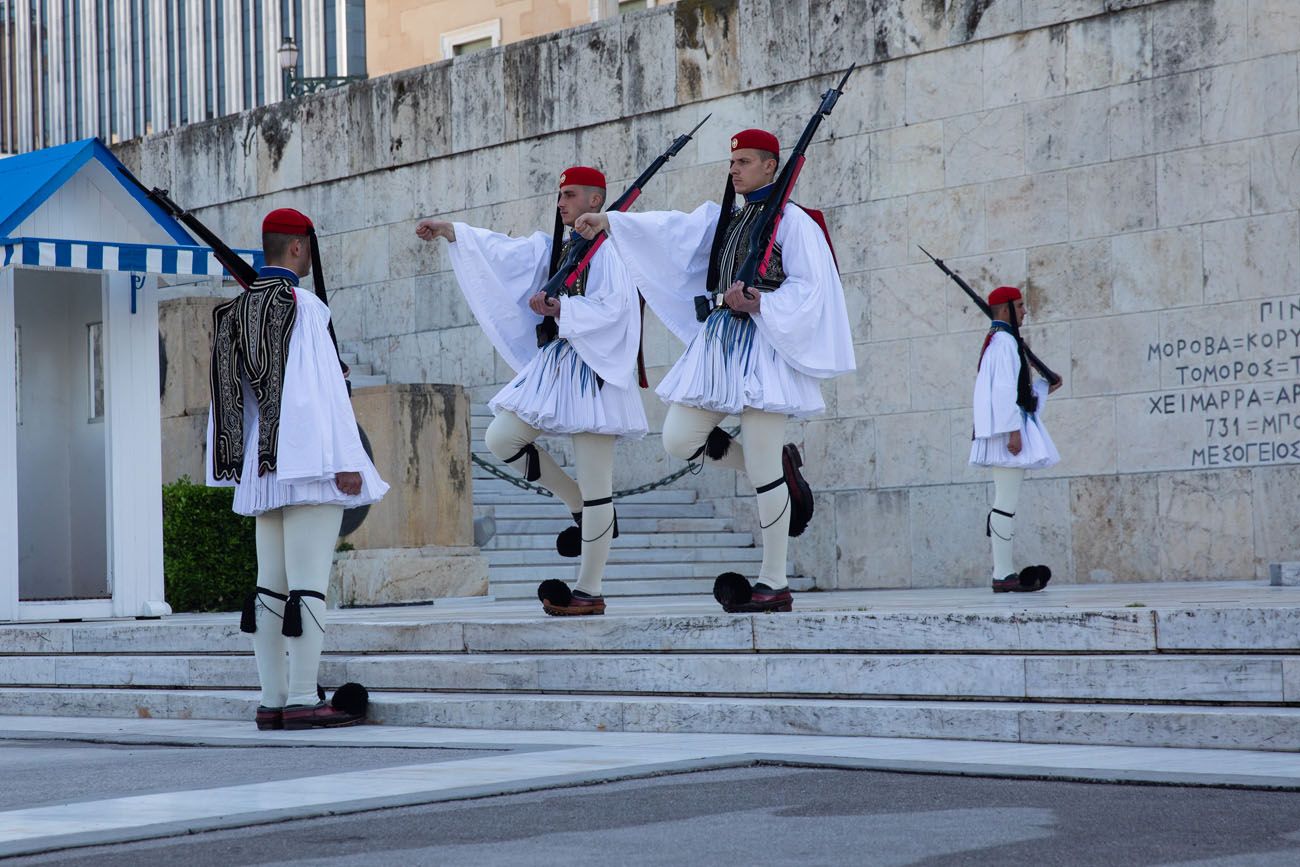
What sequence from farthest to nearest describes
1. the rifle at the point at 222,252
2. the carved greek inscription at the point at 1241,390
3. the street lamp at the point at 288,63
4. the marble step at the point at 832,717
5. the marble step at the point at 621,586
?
the street lamp at the point at 288,63 < the marble step at the point at 621,586 < the carved greek inscription at the point at 1241,390 < the rifle at the point at 222,252 < the marble step at the point at 832,717

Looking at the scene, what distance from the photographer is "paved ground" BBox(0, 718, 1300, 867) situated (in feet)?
15.5

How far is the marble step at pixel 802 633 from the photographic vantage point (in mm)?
7004

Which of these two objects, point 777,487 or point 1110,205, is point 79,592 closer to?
point 777,487

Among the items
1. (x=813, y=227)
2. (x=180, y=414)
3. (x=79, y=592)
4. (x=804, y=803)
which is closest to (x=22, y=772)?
(x=804, y=803)

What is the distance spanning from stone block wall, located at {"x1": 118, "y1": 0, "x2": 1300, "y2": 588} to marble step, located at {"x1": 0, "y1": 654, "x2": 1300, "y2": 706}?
6761 mm

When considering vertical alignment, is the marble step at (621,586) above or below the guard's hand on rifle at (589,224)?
below

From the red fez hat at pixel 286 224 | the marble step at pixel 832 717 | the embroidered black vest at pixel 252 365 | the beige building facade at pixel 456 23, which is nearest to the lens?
the marble step at pixel 832 717

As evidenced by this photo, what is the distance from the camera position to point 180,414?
52.2 feet

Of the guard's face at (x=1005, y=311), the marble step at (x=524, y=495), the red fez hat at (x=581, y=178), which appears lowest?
the marble step at (x=524, y=495)

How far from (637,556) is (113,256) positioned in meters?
5.47

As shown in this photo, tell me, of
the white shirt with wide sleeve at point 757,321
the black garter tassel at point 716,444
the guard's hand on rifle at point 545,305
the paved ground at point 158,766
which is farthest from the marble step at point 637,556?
the paved ground at point 158,766

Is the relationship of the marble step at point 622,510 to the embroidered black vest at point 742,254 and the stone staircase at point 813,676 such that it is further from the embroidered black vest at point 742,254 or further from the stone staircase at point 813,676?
the embroidered black vest at point 742,254

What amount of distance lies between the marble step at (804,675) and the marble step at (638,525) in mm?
6065

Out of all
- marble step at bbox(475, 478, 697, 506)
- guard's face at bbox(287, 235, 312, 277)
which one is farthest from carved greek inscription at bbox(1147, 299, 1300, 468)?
guard's face at bbox(287, 235, 312, 277)
